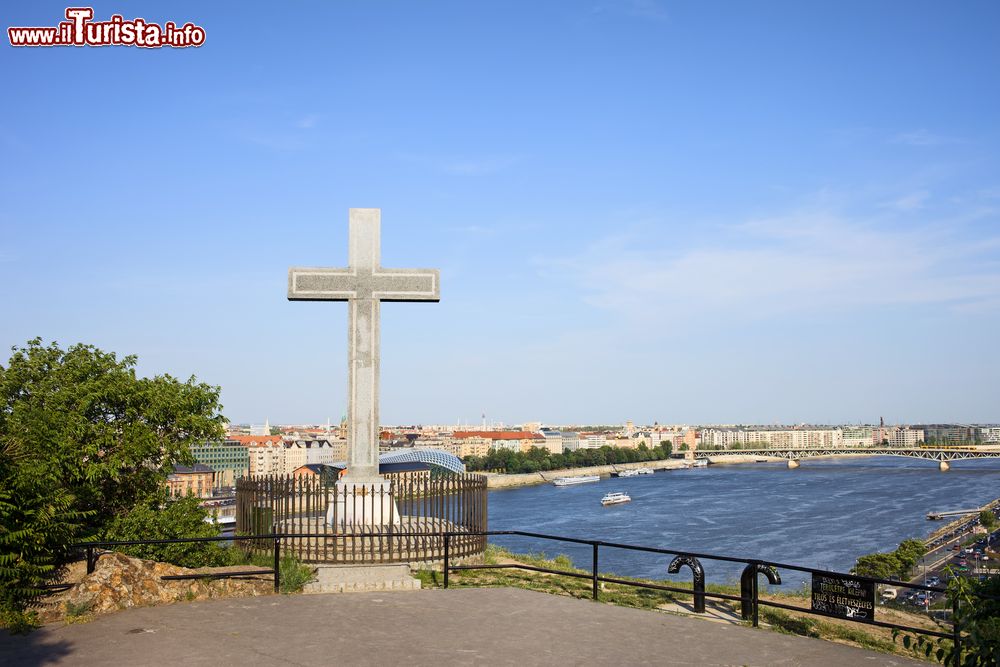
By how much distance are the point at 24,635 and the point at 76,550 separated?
2078 mm

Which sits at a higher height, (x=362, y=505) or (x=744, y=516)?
(x=362, y=505)

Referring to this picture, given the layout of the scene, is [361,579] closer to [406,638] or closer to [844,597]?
[406,638]

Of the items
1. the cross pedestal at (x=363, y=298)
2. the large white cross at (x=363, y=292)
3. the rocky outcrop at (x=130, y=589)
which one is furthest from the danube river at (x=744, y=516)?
the rocky outcrop at (x=130, y=589)

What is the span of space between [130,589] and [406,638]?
124 inches

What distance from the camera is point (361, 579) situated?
11.0 m

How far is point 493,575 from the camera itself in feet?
38.7

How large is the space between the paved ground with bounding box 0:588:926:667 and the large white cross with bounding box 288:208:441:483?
202 inches

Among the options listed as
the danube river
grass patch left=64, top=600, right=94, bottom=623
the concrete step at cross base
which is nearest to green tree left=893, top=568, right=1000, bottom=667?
the concrete step at cross base

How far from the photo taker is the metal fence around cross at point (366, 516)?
12.0 m

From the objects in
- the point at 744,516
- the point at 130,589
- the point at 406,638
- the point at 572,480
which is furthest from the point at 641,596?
the point at 572,480

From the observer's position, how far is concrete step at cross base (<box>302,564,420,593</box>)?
986 cm

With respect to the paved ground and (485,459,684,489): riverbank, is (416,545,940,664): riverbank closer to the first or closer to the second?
the paved ground

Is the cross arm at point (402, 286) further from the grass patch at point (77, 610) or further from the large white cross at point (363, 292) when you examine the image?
the grass patch at point (77, 610)

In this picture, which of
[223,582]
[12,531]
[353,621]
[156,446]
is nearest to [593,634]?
[353,621]
